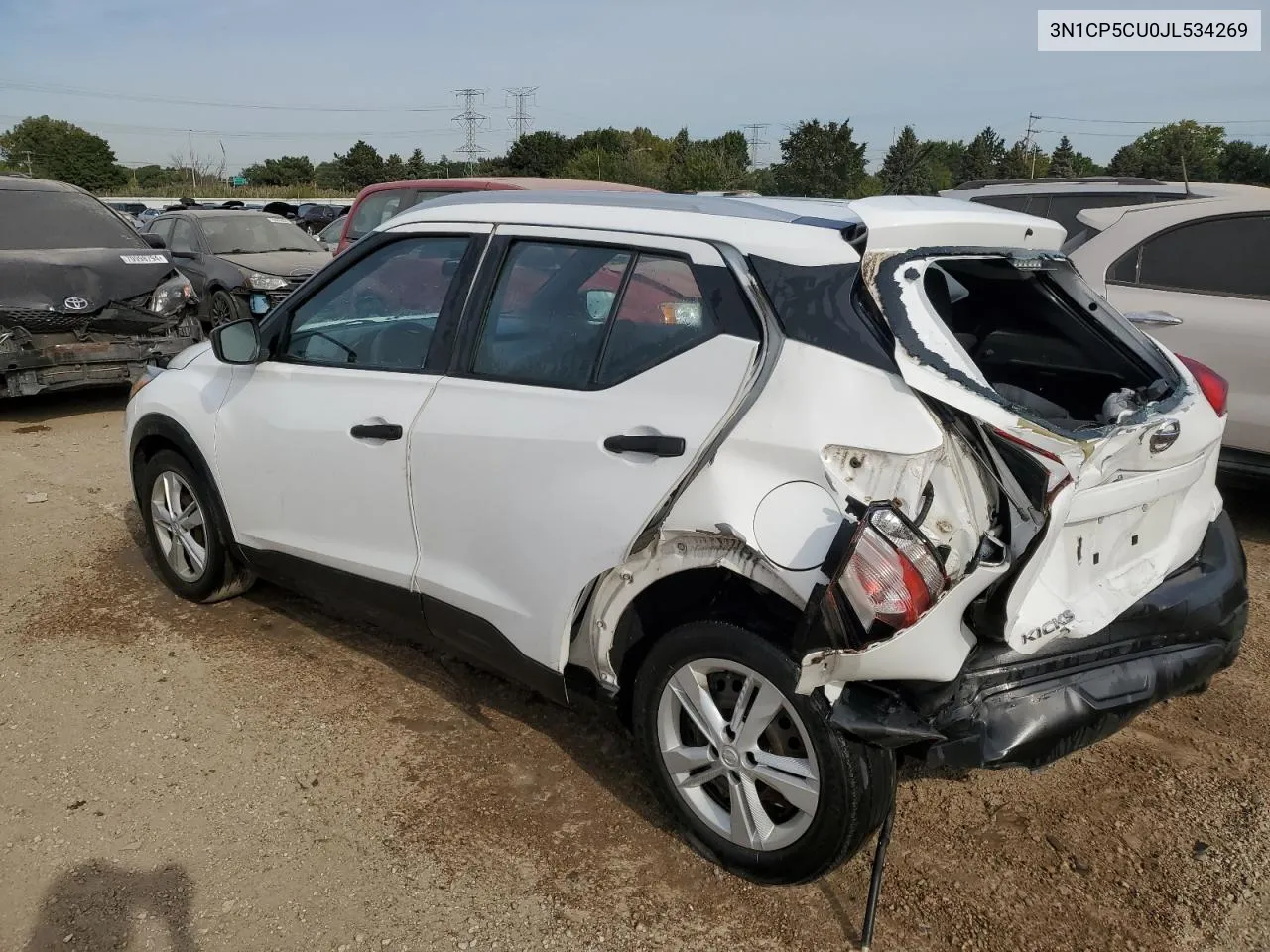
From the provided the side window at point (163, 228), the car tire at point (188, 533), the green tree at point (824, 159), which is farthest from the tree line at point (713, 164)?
the car tire at point (188, 533)

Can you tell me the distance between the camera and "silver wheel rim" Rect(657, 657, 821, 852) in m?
2.52

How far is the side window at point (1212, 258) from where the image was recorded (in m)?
5.22

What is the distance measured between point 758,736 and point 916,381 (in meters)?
0.98

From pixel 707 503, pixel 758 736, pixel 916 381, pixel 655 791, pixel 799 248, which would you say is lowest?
pixel 655 791

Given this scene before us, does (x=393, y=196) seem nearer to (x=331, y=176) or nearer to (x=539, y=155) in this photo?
(x=539, y=155)

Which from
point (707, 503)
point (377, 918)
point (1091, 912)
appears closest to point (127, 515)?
point (377, 918)

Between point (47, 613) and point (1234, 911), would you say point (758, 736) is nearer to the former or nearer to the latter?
point (1234, 911)

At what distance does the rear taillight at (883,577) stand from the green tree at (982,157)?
4550 centimetres

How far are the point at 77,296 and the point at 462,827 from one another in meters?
6.80

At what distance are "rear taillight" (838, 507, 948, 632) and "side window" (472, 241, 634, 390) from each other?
99cm

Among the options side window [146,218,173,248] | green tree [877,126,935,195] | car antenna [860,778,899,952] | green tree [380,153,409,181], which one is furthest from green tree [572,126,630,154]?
car antenna [860,778,899,952]

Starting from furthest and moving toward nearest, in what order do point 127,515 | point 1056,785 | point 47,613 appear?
point 127,515 < point 47,613 < point 1056,785

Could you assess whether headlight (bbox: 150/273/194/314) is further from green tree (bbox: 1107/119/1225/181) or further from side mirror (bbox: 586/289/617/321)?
green tree (bbox: 1107/119/1225/181)

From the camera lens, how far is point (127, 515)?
19.0 ft
